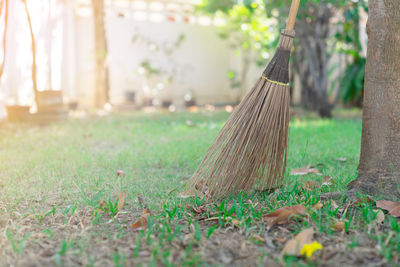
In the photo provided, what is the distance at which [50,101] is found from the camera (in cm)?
531

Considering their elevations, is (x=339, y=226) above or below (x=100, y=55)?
below

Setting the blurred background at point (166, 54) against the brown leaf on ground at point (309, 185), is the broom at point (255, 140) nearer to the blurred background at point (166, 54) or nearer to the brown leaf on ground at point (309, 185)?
the brown leaf on ground at point (309, 185)

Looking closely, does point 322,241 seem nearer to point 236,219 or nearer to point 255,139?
point 236,219

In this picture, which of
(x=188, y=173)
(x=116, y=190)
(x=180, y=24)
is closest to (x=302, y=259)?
(x=116, y=190)

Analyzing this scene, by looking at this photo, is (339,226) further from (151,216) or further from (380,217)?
(151,216)

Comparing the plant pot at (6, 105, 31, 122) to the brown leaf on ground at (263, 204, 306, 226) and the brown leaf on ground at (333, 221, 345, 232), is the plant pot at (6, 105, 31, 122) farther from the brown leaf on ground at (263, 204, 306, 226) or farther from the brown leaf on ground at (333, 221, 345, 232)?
the brown leaf on ground at (333, 221, 345, 232)

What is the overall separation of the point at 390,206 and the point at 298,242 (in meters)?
0.58

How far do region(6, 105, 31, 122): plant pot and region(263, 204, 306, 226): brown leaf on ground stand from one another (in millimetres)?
4102

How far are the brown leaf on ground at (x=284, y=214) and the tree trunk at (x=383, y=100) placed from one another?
0.50 m

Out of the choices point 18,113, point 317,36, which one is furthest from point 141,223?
point 317,36

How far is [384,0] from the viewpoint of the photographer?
2.02m

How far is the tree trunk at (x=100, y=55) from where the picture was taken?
740 centimetres

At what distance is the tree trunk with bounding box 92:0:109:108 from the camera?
7.40 metres

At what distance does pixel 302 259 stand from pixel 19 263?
3.12 ft
